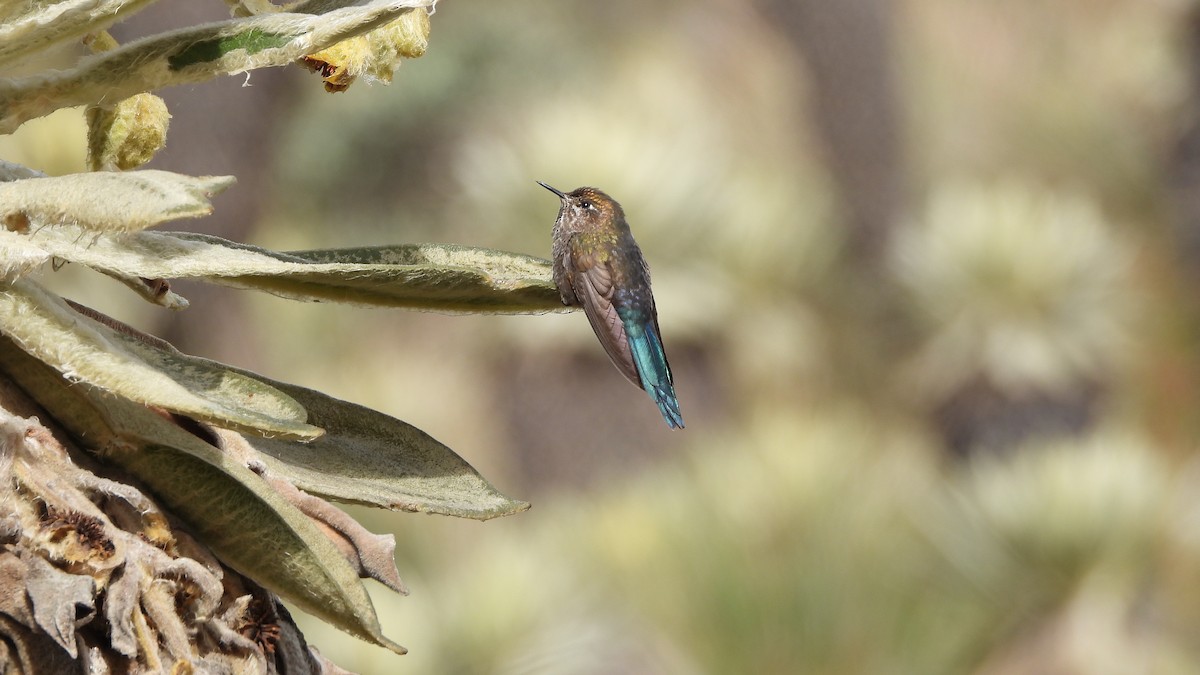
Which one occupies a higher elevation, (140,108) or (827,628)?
(827,628)

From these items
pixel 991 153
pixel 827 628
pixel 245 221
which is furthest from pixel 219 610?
pixel 991 153

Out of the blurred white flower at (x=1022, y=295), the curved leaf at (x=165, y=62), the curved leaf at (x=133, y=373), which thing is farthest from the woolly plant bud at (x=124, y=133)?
the blurred white flower at (x=1022, y=295)

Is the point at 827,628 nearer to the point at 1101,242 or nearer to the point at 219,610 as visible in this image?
the point at 219,610

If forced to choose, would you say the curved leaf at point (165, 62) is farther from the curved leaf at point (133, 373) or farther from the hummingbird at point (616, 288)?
the hummingbird at point (616, 288)

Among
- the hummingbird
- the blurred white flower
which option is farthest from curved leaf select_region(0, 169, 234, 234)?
the blurred white flower

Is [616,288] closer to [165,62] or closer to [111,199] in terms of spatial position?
[165,62]

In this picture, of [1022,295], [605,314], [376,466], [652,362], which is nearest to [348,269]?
[376,466]
